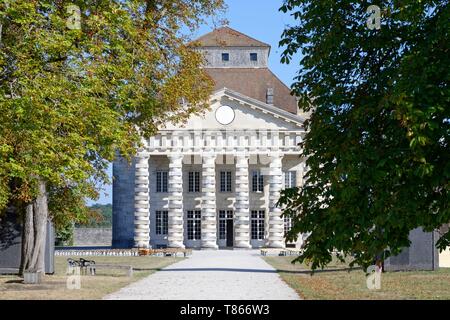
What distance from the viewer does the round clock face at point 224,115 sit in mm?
67000

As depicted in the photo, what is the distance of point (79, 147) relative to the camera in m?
20.5

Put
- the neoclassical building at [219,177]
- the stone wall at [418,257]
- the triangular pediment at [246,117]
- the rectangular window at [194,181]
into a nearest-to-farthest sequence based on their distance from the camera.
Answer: the stone wall at [418,257] < the triangular pediment at [246,117] < the neoclassical building at [219,177] < the rectangular window at [194,181]

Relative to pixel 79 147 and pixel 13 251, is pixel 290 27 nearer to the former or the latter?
pixel 79 147

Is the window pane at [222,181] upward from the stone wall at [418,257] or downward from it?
upward

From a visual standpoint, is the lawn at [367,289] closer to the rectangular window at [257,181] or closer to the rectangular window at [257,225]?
the rectangular window at [257,225]

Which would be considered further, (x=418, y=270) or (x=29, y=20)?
(x=418, y=270)

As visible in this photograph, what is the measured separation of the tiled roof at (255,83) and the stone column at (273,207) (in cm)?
642

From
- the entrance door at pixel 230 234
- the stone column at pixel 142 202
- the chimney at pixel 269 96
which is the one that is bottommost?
the entrance door at pixel 230 234

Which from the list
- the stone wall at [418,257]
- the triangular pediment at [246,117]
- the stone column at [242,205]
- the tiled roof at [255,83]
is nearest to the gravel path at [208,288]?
the stone wall at [418,257]

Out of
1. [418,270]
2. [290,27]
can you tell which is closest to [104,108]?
[290,27]

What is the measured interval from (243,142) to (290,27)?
163 feet

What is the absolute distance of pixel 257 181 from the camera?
69.7 meters

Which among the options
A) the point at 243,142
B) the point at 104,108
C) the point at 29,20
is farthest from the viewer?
the point at 243,142

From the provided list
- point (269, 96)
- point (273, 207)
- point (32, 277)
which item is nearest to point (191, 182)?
point (273, 207)
